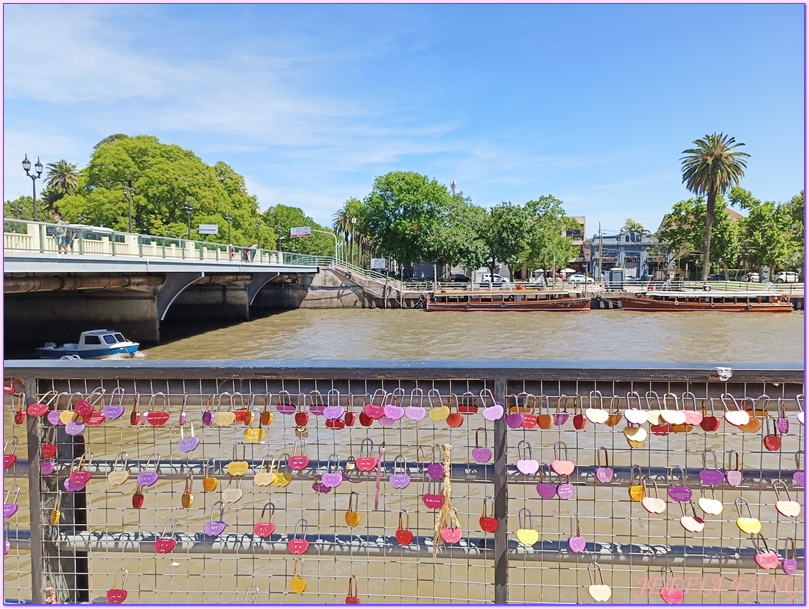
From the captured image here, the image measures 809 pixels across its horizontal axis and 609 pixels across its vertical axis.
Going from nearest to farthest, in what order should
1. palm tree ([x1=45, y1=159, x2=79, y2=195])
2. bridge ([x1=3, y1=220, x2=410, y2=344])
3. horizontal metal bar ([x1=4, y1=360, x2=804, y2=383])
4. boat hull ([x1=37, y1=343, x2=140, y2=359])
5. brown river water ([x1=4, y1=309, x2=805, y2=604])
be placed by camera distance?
horizontal metal bar ([x1=4, y1=360, x2=804, y2=383])
brown river water ([x1=4, y1=309, x2=805, y2=604])
bridge ([x1=3, y1=220, x2=410, y2=344])
boat hull ([x1=37, y1=343, x2=140, y2=359])
palm tree ([x1=45, y1=159, x2=79, y2=195])

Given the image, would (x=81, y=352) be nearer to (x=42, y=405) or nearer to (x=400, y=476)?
(x=42, y=405)

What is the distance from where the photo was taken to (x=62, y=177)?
74.6 meters

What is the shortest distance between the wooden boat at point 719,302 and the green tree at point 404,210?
22.0 meters

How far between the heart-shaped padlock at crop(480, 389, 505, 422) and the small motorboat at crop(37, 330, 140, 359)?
19.3 m

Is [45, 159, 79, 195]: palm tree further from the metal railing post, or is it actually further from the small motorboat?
the metal railing post

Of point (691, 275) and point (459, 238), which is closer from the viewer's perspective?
point (459, 238)

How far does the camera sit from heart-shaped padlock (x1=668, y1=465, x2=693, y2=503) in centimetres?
210

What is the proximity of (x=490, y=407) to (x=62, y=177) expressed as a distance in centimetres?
8773

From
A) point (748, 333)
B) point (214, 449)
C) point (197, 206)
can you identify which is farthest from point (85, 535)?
point (197, 206)

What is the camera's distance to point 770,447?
7.03 feet

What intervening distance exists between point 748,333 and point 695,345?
20.7ft

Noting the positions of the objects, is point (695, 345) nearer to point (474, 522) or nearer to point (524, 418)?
point (474, 522)

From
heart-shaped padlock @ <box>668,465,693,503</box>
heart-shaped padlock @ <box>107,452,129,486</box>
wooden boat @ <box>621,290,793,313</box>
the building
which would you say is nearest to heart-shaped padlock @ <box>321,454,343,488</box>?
heart-shaped padlock @ <box>107,452,129,486</box>

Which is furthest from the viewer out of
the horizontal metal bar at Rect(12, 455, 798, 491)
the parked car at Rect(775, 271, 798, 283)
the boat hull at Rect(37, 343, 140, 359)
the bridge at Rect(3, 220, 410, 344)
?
the parked car at Rect(775, 271, 798, 283)
